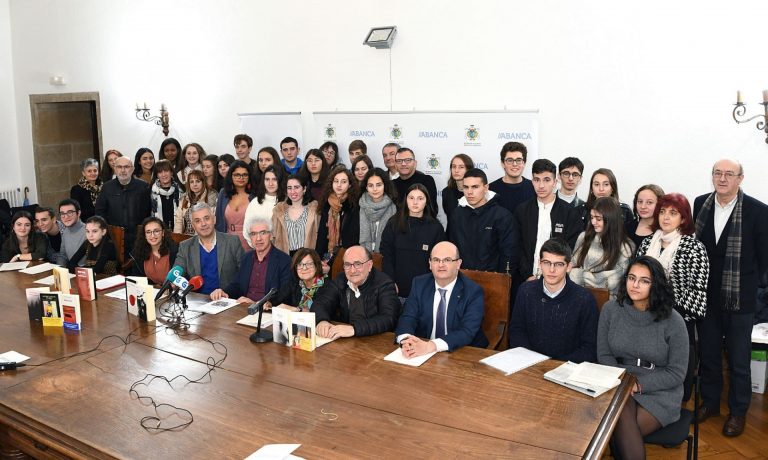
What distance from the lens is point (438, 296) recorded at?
393cm

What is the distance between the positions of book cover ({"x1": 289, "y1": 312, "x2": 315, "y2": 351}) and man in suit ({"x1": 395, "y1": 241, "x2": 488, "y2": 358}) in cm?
52

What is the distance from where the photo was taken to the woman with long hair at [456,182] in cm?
537

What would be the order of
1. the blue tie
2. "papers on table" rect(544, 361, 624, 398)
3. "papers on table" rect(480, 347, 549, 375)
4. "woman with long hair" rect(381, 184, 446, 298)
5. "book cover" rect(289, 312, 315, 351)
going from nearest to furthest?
1. "papers on table" rect(544, 361, 624, 398)
2. "papers on table" rect(480, 347, 549, 375)
3. "book cover" rect(289, 312, 315, 351)
4. the blue tie
5. "woman with long hair" rect(381, 184, 446, 298)

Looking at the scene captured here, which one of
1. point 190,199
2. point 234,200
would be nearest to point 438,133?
point 234,200

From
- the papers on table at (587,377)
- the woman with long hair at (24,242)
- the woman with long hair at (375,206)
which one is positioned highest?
the woman with long hair at (375,206)

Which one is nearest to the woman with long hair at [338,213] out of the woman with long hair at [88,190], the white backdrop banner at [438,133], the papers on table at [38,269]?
the white backdrop banner at [438,133]

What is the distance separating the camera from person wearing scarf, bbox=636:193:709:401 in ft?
12.6

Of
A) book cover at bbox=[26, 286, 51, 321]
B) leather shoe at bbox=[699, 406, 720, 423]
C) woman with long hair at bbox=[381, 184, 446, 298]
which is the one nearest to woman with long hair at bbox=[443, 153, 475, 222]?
woman with long hair at bbox=[381, 184, 446, 298]

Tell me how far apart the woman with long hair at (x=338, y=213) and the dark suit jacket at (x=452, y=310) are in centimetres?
149

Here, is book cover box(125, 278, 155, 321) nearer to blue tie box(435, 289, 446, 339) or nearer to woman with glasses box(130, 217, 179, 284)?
woman with glasses box(130, 217, 179, 284)

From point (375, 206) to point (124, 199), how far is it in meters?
3.10

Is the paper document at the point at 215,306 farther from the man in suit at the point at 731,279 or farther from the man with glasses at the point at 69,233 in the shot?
the man in suit at the point at 731,279

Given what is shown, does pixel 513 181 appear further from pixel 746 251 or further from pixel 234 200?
pixel 234 200

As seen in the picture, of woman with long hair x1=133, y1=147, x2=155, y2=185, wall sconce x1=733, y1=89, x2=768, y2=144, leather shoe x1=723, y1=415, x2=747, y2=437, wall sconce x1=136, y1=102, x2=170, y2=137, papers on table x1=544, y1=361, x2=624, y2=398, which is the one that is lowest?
leather shoe x1=723, y1=415, x2=747, y2=437
